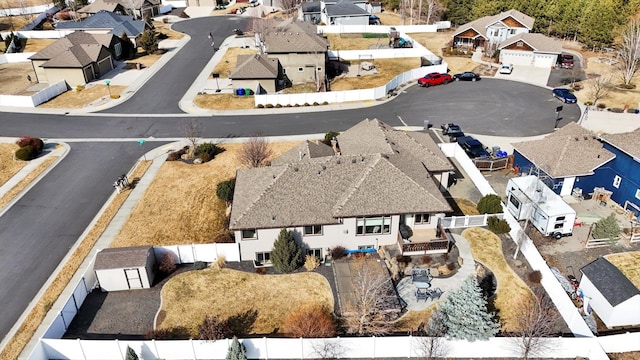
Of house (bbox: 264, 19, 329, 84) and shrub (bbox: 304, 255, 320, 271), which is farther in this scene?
house (bbox: 264, 19, 329, 84)

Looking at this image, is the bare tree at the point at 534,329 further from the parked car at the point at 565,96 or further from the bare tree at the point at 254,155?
the parked car at the point at 565,96

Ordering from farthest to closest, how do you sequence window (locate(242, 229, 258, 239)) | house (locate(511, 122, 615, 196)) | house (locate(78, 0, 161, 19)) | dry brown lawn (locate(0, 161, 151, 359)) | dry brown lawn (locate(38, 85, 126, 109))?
house (locate(78, 0, 161, 19)) < dry brown lawn (locate(38, 85, 126, 109)) < house (locate(511, 122, 615, 196)) < window (locate(242, 229, 258, 239)) < dry brown lawn (locate(0, 161, 151, 359))

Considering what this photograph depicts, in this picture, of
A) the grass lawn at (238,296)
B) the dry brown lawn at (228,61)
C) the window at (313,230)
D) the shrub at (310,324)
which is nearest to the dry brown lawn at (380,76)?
the dry brown lawn at (228,61)

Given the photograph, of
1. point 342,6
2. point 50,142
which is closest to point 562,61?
point 342,6

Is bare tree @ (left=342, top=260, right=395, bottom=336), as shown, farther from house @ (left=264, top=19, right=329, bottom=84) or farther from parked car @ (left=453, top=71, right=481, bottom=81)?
parked car @ (left=453, top=71, right=481, bottom=81)

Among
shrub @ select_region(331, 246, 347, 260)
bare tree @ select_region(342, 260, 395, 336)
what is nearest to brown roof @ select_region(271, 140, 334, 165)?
shrub @ select_region(331, 246, 347, 260)

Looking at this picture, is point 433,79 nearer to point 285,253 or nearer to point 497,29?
point 497,29

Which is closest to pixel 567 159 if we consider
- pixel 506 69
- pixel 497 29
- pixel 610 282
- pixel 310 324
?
pixel 610 282
